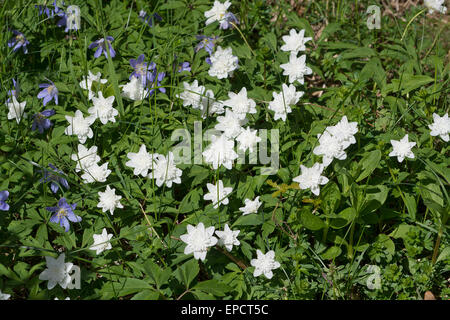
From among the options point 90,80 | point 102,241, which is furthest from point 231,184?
point 90,80

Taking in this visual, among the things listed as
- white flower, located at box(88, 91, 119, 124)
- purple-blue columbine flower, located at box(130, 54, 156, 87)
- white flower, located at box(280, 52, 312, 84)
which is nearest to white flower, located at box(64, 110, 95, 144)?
white flower, located at box(88, 91, 119, 124)

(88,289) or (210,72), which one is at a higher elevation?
(210,72)

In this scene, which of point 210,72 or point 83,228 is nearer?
point 83,228

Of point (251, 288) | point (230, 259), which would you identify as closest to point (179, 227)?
point (230, 259)

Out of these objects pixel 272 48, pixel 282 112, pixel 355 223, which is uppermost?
pixel 272 48

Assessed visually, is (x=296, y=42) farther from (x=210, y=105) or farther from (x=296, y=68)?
(x=210, y=105)

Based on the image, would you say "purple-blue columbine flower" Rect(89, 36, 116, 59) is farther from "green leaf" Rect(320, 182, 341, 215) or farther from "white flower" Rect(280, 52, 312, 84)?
→ "green leaf" Rect(320, 182, 341, 215)
